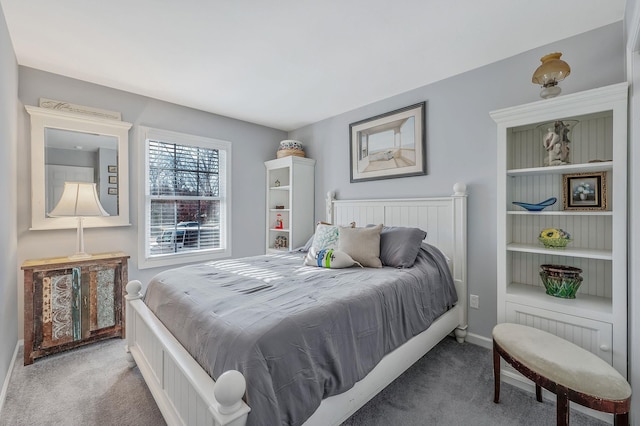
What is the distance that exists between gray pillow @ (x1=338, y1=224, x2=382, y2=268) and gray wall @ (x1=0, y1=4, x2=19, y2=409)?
7.64 ft

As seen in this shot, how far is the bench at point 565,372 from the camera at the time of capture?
4.11 ft

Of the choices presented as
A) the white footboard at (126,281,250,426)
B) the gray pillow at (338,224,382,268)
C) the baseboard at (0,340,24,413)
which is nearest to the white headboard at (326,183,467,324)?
the gray pillow at (338,224,382,268)

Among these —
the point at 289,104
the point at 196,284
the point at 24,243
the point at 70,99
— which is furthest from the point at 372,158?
the point at 24,243

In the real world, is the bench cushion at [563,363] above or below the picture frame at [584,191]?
below

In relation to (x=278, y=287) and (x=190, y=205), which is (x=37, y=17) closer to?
Result: (x=190, y=205)


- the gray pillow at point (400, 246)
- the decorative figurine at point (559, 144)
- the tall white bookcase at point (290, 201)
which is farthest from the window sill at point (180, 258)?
the decorative figurine at point (559, 144)

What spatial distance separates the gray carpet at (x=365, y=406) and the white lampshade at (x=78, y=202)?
1.18 m

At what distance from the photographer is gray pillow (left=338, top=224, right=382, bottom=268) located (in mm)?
Result: 2387

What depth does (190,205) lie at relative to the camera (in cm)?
355

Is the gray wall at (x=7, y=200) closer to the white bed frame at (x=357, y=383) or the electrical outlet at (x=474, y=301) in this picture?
the white bed frame at (x=357, y=383)

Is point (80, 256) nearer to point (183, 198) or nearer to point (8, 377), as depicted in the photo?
point (8, 377)

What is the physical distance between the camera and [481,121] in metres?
2.52

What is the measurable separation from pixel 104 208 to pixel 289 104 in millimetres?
2233

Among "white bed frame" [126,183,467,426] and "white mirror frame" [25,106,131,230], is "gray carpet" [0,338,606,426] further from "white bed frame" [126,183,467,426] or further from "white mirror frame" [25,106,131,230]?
"white mirror frame" [25,106,131,230]
